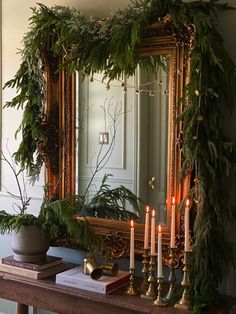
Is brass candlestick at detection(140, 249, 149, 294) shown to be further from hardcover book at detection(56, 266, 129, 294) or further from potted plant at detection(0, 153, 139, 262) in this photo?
potted plant at detection(0, 153, 139, 262)

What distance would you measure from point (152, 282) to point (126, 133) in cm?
76

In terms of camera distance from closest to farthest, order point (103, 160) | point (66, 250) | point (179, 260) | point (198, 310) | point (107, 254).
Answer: point (198, 310), point (179, 260), point (107, 254), point (103, 160), point (66, 250)

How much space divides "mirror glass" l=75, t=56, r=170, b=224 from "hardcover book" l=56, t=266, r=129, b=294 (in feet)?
1.10

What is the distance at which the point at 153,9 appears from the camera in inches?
83.4

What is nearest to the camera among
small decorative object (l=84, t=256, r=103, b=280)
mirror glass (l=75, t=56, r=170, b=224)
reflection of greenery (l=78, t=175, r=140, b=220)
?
small decorative object (l=84, t=256, r=103, b=280)

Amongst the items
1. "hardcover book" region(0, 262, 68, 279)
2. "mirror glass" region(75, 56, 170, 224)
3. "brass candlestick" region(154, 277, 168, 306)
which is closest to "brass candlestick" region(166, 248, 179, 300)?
"brass candlestick" region(154, 277, 168, 306)

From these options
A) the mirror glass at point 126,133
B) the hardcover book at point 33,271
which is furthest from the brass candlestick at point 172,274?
the hardcover book at point 33,271

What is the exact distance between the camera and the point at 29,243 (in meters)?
2.27

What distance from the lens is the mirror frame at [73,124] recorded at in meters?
2.11

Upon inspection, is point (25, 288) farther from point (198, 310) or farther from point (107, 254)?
point (198, 310)

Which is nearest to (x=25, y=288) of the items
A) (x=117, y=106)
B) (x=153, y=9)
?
(x=117, y=106)

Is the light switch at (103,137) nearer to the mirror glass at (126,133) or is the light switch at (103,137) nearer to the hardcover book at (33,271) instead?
the mirror glass at (126,133)

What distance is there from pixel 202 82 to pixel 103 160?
28.2 inches

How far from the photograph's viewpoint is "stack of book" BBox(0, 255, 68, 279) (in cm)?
222
